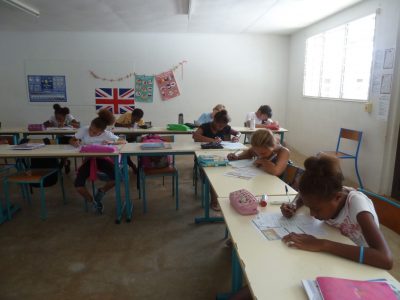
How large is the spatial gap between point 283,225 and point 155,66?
5.95 meters

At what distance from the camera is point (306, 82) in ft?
20.4

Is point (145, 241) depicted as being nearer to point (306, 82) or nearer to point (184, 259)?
point (184, 259)

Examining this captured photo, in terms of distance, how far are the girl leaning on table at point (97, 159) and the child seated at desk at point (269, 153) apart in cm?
167

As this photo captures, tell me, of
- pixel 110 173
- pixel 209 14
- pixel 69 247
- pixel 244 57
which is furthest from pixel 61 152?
pixel 244 57

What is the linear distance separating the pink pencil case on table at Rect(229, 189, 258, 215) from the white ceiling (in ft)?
11.6

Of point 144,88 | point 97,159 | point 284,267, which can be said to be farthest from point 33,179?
point 144,88

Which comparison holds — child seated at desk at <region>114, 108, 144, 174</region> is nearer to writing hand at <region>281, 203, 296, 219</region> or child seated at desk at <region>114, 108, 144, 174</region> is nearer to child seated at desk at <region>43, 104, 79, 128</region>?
child seated at desk at <region>43, 104, 79, 128</region>

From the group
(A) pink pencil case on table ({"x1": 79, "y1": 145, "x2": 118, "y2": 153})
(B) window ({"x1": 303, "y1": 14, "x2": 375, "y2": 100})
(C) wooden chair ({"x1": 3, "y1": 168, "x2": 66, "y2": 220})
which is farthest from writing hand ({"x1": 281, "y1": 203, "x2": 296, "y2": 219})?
(B) window ({"x1": 303, "y1": 14, "x2": 375, "y2": 100})

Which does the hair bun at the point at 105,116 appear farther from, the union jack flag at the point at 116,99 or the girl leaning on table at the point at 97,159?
the union jack flag at the point at 116,99

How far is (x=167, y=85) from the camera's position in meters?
6.86

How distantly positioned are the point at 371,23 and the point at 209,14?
2467mm

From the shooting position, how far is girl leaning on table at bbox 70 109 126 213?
321cm

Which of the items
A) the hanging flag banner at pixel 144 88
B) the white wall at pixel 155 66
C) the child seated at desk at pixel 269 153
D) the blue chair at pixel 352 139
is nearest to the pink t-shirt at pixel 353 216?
the child seated at desk at pixel 269 153

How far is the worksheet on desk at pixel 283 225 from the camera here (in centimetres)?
138
